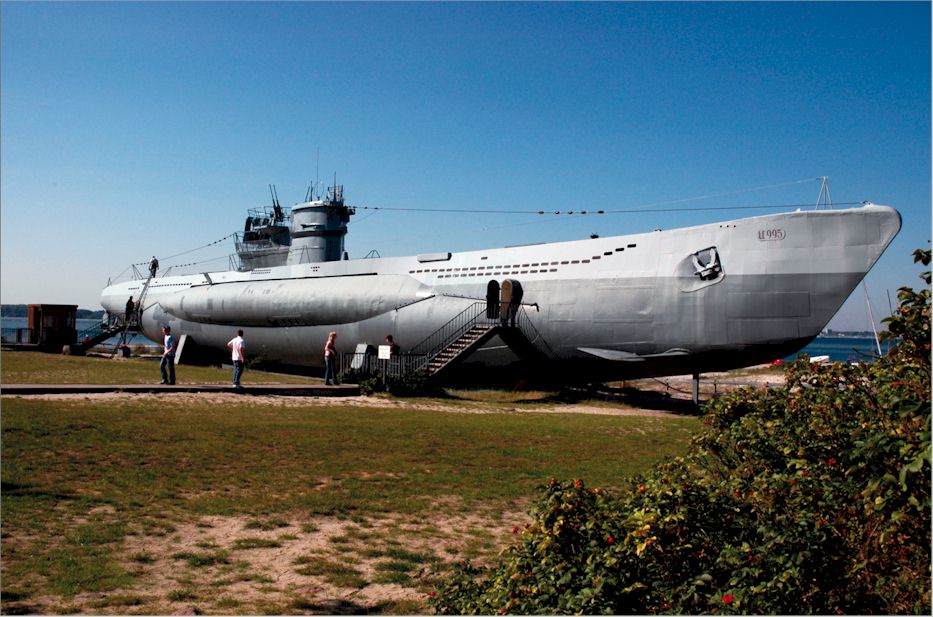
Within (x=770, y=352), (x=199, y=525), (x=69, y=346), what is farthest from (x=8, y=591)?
(x=69, y=346)

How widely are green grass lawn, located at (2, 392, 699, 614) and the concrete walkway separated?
1246mm

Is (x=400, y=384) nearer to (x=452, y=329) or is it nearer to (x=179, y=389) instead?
(x=452, y=329)

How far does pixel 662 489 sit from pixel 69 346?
40980 mm

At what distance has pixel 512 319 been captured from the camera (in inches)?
936

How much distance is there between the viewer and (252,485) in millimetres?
9656

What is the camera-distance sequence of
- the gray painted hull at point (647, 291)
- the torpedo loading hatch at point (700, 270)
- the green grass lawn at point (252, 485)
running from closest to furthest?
the green grass lawn at point (252, 485)
the gray painted hull at point (647, 291)
the torpedo loading hatch at point (700, 270)

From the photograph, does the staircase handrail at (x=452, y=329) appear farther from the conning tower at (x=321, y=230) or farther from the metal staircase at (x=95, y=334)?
the metal staircase at (x=95, y=334)

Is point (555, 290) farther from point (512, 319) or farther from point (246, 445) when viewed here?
point (246, 445)

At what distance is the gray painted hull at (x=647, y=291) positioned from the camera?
1856 cm

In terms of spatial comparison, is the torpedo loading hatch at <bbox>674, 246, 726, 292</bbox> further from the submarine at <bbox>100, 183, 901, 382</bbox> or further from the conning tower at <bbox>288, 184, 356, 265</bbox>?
the conning tower at <bbox>288, 184, 356, 265</bbox>

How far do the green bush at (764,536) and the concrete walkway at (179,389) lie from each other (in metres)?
14.3

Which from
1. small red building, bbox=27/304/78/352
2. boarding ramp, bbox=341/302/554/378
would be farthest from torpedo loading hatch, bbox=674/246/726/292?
small red building, bbox=27/304/78/352

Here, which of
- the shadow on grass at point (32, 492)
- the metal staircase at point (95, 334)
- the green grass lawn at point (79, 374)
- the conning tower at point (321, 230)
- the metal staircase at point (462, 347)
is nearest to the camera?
the shadow on grass at point (32, 492)

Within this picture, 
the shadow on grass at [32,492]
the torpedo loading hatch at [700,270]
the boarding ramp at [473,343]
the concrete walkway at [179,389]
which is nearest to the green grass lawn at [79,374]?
Answer: the concrete walkway at [179,389]
